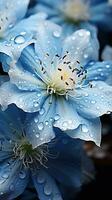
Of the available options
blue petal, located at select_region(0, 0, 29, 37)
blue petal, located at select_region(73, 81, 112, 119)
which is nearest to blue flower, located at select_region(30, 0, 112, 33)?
blue petal, located at select_region(0, 0, 29, 37)

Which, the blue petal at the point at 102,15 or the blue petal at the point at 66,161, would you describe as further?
the blue petal at the point at 102,15

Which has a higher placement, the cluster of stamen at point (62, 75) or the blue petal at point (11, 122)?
the cluster of stamen at point (62, 75)

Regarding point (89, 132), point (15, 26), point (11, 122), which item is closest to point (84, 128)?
point (89, 132)

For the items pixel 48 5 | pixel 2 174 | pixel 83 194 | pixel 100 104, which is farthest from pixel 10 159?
pixel 48 5

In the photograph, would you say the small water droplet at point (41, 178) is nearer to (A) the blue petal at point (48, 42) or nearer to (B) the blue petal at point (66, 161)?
(B) the blue petal at point (66, 161)

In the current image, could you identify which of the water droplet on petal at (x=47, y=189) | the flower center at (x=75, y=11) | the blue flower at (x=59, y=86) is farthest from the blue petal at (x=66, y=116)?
the flower center at (x=75, y=11)

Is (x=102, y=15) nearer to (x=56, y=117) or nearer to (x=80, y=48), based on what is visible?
(x=80, y=48)
